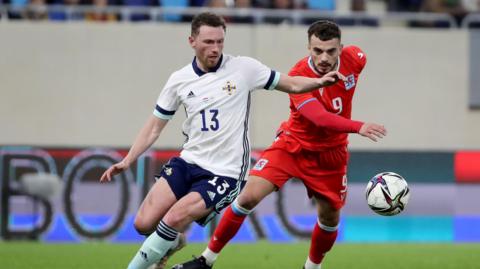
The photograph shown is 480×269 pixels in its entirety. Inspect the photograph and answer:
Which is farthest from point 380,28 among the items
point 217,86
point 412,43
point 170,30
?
point 217,86

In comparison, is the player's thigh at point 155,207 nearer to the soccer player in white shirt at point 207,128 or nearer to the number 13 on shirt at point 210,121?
the soccer player in white shirt at point 207,128

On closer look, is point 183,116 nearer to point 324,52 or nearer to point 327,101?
point 327,101

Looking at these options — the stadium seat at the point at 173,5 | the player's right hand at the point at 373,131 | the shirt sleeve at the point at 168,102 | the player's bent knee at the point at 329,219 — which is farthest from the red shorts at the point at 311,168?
the stadium seat at the point at 173,5

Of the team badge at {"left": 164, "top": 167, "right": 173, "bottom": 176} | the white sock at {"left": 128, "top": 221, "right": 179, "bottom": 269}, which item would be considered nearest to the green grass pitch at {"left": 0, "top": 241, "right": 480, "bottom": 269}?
the team badge at {"left": 164, "top": 167, "right": 173, "bottom": 176}

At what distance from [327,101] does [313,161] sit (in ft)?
1.84

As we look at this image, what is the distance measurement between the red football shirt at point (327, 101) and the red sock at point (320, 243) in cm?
76

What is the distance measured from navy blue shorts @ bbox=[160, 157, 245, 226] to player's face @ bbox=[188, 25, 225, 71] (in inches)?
32.5

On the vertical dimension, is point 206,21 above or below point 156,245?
above

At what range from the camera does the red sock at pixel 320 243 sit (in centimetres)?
963

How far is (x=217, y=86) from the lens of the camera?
8484mm

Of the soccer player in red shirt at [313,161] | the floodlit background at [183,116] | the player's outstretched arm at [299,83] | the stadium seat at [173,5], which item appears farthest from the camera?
the stadium seat at [173,5]

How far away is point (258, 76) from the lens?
8578 millimetres

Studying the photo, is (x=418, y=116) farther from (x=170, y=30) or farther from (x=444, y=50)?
(x=170, y=30)

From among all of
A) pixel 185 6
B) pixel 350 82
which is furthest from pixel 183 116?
pixel 350 82
